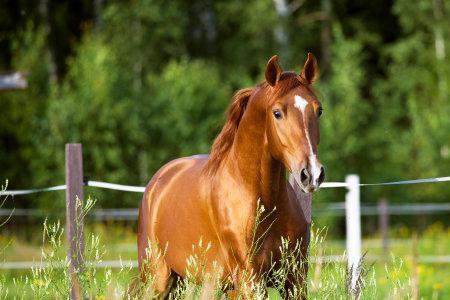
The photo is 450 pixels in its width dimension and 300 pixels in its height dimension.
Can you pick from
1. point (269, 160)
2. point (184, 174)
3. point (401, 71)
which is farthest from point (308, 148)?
point (401, 71)

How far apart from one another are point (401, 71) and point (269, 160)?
2562 centimetres

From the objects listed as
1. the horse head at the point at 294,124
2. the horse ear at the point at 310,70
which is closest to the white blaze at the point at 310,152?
the horse head at the point at 294,124

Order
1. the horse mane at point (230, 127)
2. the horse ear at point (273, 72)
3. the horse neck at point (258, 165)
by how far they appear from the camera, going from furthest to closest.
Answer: the horse mane at point (230, 127) → the horse neck at point (258, 165) → the horse ear at point (273, 72)

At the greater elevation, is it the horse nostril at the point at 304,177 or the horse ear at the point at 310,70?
the horse ear at the point at 310,70

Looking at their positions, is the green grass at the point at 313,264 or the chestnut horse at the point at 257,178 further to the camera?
the chestnut horse at the point at 257,178

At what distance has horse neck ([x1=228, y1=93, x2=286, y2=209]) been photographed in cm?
573

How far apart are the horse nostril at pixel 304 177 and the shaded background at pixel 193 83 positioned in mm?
14817

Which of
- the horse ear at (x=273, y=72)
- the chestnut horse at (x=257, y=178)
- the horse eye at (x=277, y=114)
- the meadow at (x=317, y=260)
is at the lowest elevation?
the meadow at (x=317, y=260)

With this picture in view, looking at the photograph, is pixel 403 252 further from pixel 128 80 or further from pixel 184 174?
pixel 184 174

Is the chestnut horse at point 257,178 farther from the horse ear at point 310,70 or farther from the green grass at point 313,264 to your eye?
the green grass at point 313,264

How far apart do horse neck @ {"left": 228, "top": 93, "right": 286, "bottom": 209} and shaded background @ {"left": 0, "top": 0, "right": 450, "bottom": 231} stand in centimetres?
1413

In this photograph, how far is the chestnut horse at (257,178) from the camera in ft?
17.6

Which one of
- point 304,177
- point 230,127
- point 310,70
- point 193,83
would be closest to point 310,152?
point 304,177

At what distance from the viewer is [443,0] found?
31.7 meters
